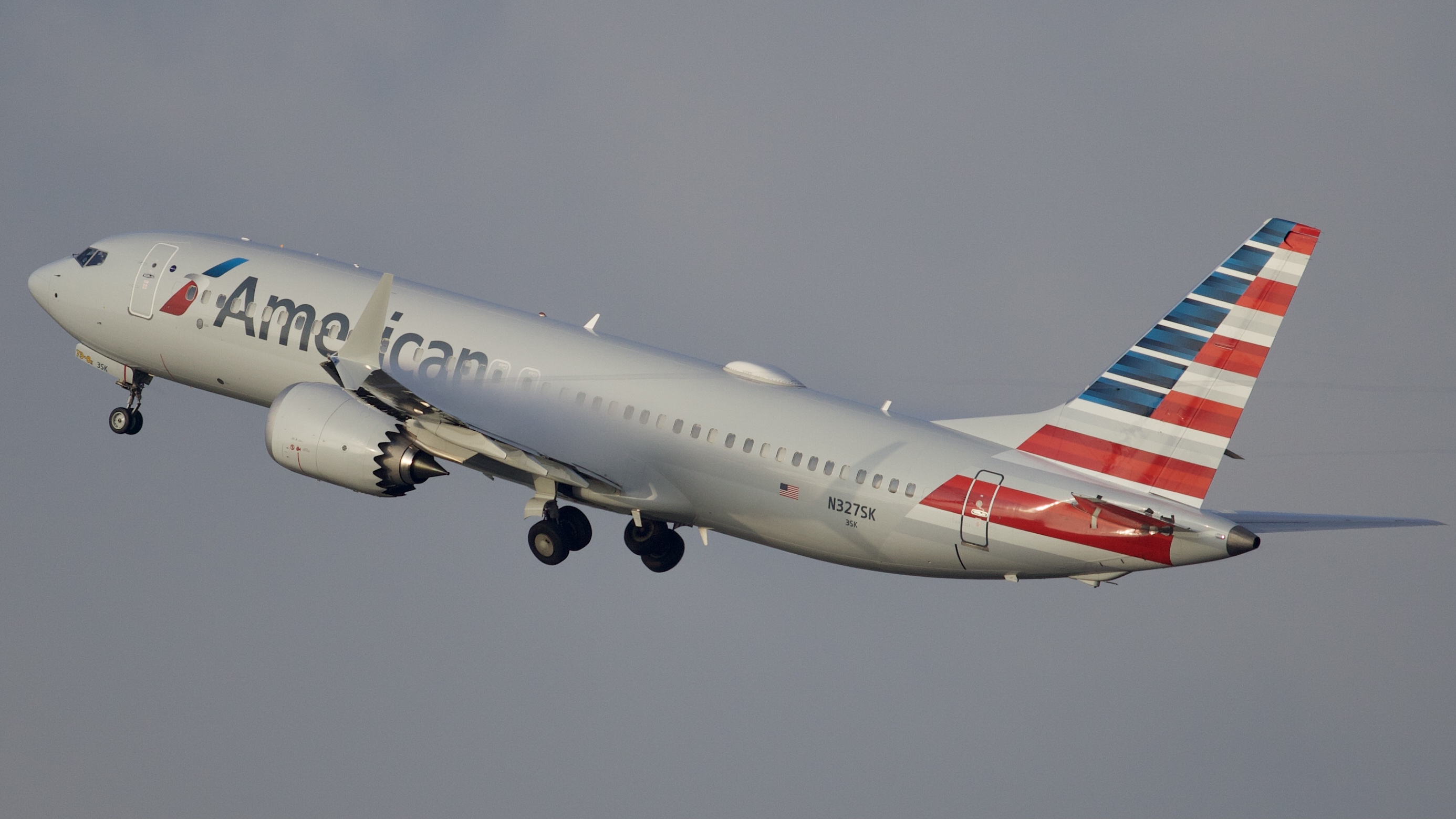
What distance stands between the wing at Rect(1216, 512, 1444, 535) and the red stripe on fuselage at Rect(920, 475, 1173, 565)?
1.47m

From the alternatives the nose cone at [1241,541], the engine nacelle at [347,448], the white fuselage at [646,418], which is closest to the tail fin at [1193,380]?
the white fuselage at [646,418]

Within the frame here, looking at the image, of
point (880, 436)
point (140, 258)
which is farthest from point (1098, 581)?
point (140, 258)

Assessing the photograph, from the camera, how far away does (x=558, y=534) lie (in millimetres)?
39531

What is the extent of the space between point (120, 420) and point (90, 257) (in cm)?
426

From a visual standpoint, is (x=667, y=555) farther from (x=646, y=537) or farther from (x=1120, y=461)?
(x=1120, y=461)

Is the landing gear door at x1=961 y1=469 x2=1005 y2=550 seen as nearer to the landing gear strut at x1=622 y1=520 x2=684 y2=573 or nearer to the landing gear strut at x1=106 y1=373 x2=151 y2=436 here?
the landing gear strut at x1=622 y1=520 x2=684 y2=573

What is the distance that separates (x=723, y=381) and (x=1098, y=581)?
29.9 feet

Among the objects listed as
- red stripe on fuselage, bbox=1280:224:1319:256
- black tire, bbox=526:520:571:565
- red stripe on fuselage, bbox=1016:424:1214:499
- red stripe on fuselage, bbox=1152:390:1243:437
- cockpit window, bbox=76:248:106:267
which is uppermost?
red stripe on fuselage, bbox=1280:224:1319:256

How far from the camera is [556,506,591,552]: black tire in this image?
1565 inches

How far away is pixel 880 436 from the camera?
36500mm

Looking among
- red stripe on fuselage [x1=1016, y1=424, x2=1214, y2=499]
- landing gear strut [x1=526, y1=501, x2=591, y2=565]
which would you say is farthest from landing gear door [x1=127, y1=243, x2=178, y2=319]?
red stripe on fuselage [x1=1016, y1=424, x2=1214, y2=499]

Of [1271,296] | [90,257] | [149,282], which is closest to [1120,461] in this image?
[1271,296]

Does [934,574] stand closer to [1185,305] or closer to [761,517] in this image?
[761,517]

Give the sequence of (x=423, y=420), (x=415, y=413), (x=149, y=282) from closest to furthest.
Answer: (x=415, y=413)
(x=423, y=420)
(x=149, y=282)
